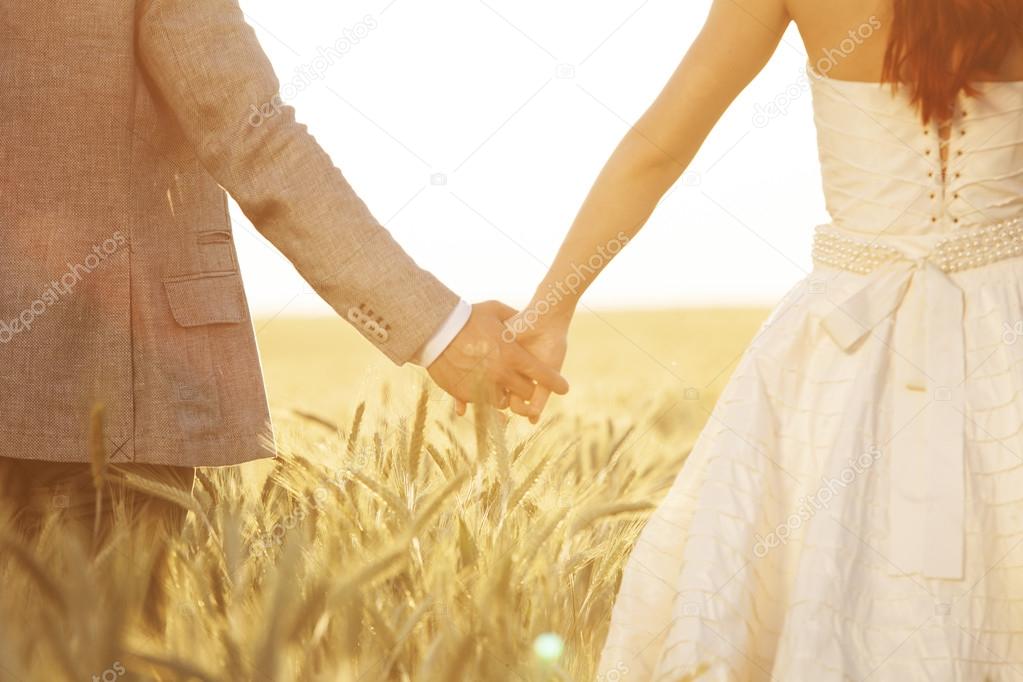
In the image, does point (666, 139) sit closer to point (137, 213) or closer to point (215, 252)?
point (215, 252)

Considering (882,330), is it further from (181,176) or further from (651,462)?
(181,176)

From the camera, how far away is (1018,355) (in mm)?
2041

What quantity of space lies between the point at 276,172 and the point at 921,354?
3.97 feet

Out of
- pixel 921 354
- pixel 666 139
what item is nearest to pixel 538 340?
pixel 666 139

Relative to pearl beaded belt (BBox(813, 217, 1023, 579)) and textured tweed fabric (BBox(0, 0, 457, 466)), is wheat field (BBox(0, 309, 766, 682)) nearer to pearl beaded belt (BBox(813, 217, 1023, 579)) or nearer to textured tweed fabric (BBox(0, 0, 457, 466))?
textured tweed fabric (BBox(0, 0, 457, 466))

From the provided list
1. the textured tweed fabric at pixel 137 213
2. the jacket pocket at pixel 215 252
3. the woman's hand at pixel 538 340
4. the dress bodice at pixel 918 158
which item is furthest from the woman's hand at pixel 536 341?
the dress bodice at pixel 918 158

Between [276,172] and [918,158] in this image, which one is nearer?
[918,158]

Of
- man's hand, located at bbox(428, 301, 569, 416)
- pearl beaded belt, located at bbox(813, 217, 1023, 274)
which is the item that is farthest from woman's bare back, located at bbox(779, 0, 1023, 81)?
man's hand, located at bbox(428, 301, 569, 416)

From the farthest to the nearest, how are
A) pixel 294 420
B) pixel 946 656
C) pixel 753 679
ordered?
pixel 294 420 → pixel 753 679 → pixel 946 656

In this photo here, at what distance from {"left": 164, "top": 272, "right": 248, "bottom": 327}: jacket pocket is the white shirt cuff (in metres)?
0.45

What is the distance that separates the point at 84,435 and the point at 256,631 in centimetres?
94

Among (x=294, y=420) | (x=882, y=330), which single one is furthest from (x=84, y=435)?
(x=882, y=330)

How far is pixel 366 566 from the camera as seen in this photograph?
1.43 metres

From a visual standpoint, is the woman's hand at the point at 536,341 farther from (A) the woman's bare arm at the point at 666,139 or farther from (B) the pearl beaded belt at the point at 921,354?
(B) the pearl beaded belt at the point at 921,354
